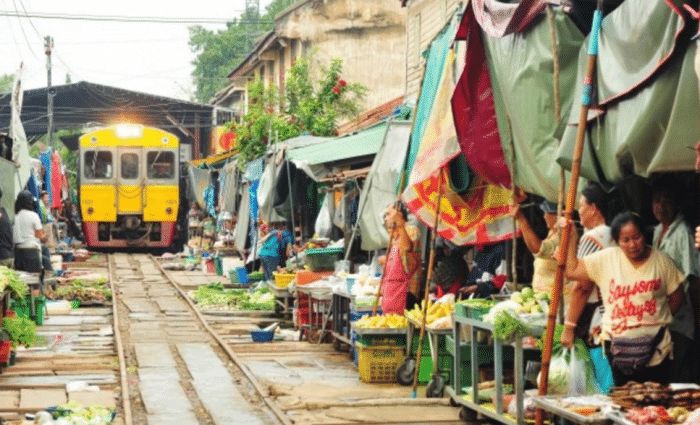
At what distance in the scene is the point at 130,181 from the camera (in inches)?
A: 1384

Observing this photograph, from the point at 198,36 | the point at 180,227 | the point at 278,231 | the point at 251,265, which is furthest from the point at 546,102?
the point at 198,36

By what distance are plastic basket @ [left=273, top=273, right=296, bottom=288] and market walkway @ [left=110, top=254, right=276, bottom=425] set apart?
4.43 feet

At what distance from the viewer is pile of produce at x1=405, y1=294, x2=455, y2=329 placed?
1139cm

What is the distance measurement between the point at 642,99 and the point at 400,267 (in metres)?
6.37

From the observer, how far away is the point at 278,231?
75.7 feet

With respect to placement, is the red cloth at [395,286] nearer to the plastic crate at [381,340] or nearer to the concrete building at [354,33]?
the plastic crate at [381,340]

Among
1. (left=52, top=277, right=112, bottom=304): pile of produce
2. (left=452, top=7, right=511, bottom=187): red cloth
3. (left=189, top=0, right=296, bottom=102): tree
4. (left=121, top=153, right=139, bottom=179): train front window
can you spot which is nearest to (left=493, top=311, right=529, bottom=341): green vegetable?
(left=452, top=7, right=511, bottom=187): red cloth

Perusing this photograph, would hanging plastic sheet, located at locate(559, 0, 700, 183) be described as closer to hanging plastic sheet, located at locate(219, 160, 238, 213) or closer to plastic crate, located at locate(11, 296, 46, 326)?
plastic crate, located at locate(11, 296, 46, 326)

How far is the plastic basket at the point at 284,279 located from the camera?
64.2ft

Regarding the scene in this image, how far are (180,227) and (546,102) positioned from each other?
30912mm

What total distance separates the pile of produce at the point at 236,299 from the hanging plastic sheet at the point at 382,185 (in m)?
5.99

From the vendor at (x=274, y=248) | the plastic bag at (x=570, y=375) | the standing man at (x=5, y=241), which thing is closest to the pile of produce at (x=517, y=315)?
the plastic bag at (x=570, y=375)

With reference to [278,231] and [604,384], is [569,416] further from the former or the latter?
[278,231]

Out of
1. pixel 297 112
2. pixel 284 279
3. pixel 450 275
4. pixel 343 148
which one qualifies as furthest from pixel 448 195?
pixel 297 112
